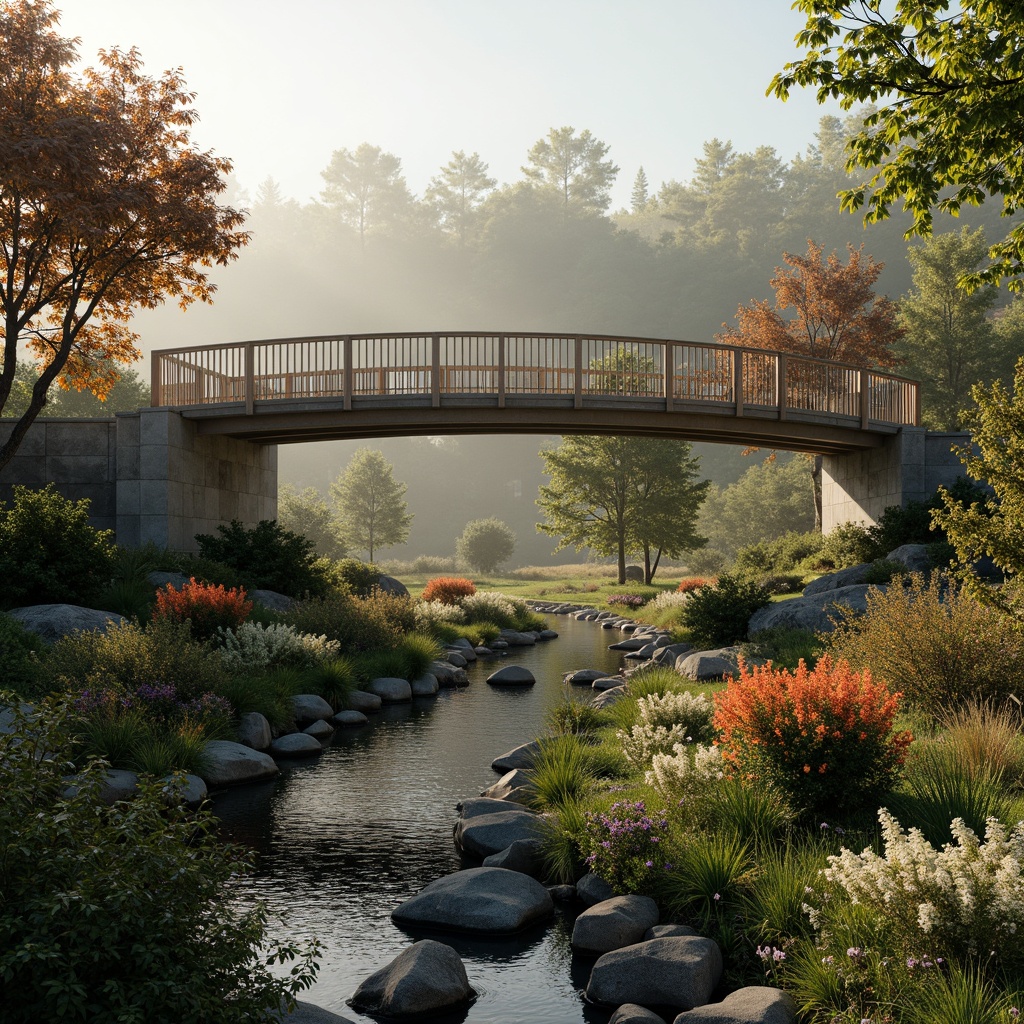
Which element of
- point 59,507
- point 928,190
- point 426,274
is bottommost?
point 59,507

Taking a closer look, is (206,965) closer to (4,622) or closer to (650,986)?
(650,986)

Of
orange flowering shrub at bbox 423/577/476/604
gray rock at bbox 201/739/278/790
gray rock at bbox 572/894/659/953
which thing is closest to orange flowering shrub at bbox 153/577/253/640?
gray rock at bbox 201/739/278/790

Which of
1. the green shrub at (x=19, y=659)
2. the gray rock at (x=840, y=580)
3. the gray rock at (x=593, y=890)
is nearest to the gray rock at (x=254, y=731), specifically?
the green shrub at (x=19, y=659)

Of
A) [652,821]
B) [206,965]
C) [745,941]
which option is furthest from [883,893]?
[206,965]

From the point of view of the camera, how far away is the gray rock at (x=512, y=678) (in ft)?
60.8

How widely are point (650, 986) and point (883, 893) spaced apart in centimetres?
159

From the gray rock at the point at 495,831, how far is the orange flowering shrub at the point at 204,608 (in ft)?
26.2

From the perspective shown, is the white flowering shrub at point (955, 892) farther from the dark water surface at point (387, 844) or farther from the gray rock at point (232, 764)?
the gray rock at point (232, 764)

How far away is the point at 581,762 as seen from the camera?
10242 millimetres

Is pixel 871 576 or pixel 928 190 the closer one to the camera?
pixel 928 190

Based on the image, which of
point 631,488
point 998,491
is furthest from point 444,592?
point 998,491

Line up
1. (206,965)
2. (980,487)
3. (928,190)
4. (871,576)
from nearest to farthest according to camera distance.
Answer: (206,965)
(928,190)
(871,576)
(980,487)

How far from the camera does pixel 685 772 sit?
25.6 feet

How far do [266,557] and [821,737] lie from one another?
17.1 meters
